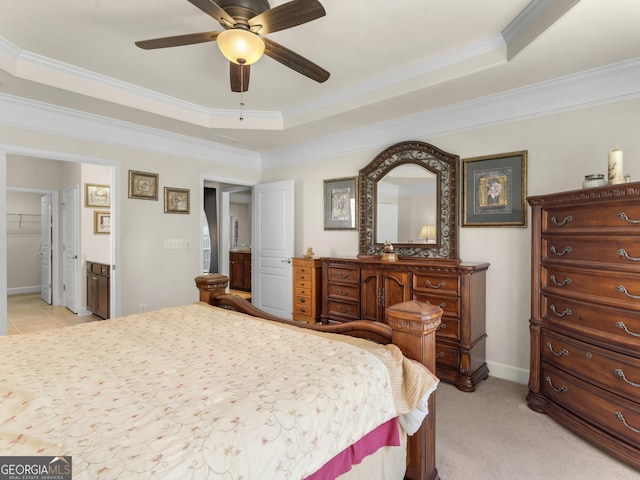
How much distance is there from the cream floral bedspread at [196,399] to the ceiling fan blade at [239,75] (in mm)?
1685

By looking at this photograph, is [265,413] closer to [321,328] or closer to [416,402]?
[416,402]

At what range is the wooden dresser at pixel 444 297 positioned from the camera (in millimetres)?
2768

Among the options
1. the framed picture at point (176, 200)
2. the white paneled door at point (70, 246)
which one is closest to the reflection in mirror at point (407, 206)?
the framed picture at point (176, 200)

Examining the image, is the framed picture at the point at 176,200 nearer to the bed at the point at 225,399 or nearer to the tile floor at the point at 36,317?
the tile floor at the point at 36,317

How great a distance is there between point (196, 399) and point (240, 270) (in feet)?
20.4

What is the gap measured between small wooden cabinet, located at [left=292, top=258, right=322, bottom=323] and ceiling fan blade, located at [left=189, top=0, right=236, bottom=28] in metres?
2.68

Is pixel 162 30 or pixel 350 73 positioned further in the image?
pixel 350 73

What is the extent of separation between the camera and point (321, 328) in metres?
1.81

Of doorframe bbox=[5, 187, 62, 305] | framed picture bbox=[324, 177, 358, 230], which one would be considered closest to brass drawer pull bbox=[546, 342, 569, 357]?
framed picture bbox=[324, 177, 358, 230]

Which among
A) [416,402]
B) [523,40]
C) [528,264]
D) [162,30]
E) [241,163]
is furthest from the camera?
[241,163]

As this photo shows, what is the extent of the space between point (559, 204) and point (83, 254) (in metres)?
6.02

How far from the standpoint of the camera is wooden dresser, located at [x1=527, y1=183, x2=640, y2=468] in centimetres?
184

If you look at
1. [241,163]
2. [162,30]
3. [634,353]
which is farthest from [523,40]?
[241,163]

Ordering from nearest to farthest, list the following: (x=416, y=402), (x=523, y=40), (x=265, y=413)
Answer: (x=265, y=413) → (x=416, y=402) → (x=523, y=40)
